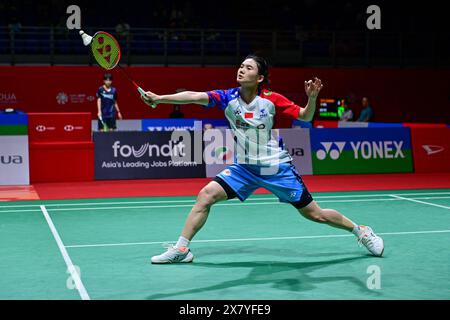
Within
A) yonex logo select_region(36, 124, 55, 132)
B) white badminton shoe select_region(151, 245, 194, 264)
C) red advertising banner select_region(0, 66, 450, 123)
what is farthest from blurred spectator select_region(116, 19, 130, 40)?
white badminton shoe select_region(151, 245, 194, 264)

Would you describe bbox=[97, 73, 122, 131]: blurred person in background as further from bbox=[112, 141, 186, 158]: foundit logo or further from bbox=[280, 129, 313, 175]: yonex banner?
bbox=[280, 129, 313, 175]: yonex banner

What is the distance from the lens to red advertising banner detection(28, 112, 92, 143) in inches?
529

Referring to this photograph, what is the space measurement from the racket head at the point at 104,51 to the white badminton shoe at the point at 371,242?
106 inches

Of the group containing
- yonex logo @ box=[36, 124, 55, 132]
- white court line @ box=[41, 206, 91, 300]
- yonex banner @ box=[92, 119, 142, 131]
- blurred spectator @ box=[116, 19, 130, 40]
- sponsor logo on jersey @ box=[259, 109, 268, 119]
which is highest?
blurred spectator @ box=[116, 19, 130, 40]

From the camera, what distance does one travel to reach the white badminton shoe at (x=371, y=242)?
674cm

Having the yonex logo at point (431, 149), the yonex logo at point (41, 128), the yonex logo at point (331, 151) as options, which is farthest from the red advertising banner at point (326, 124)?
the yonex logo at point (41, 128)

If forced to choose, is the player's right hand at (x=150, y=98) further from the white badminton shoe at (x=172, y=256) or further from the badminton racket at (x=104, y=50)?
the white badminton shoe at (x=172, y=256)

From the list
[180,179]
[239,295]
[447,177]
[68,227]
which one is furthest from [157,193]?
[239,295]

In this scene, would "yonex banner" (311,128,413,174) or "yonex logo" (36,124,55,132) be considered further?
"yonex banner" (311,128,413,174)

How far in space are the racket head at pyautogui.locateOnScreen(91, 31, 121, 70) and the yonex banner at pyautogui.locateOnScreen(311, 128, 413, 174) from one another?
25.6 feet

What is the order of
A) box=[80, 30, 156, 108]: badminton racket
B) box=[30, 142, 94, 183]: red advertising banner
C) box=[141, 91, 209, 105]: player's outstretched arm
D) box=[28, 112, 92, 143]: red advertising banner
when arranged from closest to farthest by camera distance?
box=[141, 91, 209, 105]: player's outstretched arm < box=[80, 30, 156, 108]: badminton racket < box=[30, 142, 94, 183]: red advertising banner < box=[28, 112, 92, 143]: red advertising banner

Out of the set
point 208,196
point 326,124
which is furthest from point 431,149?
point 208,196

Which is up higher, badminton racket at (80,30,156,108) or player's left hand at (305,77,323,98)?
badminton racket at (80,30,156,108)

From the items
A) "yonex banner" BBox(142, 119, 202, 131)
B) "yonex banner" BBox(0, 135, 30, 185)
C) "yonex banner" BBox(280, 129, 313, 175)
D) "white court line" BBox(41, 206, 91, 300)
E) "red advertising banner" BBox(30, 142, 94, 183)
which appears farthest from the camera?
"yonex banner" BBox(142, 119, 202, 131)
